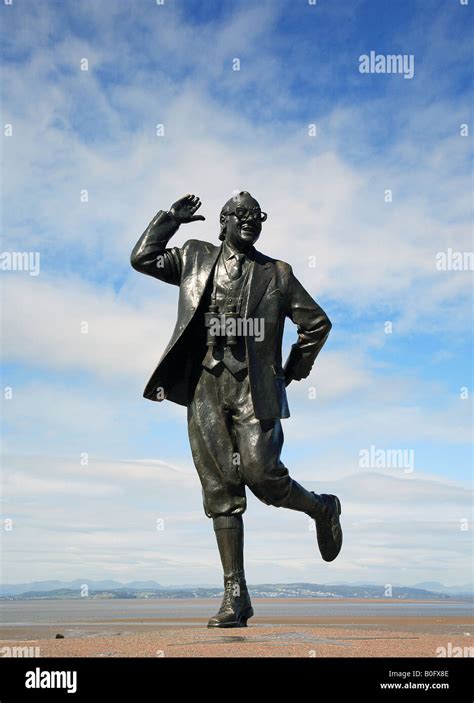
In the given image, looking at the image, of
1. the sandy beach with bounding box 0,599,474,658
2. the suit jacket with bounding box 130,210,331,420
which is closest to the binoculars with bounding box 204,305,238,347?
the suit jacket with bounding box 130,210,331,420

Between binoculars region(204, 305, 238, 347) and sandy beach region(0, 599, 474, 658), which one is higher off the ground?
binoculars region(204, 305, 238, 347)

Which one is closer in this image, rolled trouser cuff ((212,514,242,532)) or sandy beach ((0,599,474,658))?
sandy beach ((0,599,474,658))

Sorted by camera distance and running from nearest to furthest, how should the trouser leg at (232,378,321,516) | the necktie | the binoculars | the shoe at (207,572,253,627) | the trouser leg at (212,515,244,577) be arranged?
the shoe at (207,572,253,627) < the trouser leg at (232,378,321,516) < the trouser leg at (212,515,244,577) < the binoculars < the necktie

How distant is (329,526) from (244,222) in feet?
9.28

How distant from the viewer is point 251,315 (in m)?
8.11

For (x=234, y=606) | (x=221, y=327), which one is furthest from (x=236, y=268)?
(x=234, y=606)

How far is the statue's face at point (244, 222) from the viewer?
830cm

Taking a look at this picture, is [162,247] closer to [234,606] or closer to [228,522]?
[228,522]

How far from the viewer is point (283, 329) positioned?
8.43 metres

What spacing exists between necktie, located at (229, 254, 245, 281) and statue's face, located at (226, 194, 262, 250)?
98mm

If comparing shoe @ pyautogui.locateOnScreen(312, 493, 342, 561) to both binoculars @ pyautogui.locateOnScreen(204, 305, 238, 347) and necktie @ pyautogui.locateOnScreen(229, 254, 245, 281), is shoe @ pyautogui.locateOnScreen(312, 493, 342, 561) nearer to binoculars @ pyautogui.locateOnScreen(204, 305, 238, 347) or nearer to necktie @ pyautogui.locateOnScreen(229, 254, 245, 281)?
binoculars @ pyautogui.locateOnScreen(204, 305, 238, 347)

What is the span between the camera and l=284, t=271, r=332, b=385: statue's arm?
8.45 metres

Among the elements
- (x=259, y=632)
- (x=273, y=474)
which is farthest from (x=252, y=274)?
(x=259, y=632)
